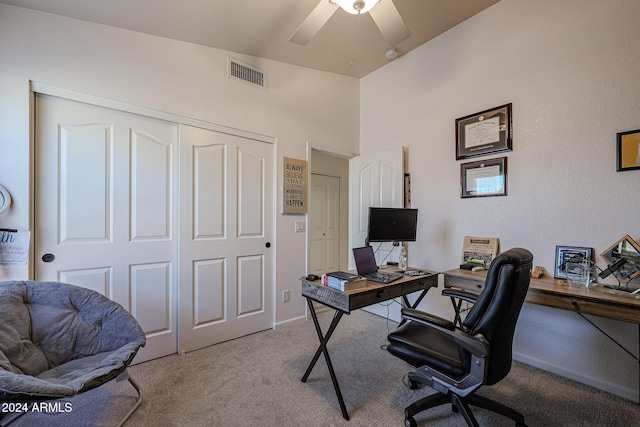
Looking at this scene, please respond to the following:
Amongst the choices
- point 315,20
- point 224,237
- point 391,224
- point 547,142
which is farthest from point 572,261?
point 224,237

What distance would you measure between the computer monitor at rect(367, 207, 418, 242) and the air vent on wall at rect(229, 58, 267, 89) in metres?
1.75

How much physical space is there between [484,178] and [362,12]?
174cm

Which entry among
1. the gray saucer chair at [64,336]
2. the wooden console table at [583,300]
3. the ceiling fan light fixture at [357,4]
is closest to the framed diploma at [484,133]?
the wooden console table at [583,300]

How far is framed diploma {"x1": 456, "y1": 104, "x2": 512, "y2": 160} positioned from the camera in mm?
2311

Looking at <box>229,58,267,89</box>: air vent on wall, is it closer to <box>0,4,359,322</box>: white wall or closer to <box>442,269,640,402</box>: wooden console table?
<box>0,4,359,322</box>: white wall

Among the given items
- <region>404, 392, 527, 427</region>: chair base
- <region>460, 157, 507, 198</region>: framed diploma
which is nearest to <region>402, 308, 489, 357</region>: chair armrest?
<region>404, 392, 527, 427</region>: chair base

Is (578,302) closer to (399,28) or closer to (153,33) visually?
(399,28)

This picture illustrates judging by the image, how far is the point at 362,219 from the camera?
338 centimetres

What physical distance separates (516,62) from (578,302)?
193 cm

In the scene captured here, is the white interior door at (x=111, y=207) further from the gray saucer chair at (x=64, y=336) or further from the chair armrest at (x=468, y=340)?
the chair armrest at (x=468, y=340)

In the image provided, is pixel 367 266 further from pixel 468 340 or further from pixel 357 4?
pixel 357 4

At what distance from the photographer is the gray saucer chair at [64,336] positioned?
135cm

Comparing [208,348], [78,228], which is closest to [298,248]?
[208,348]

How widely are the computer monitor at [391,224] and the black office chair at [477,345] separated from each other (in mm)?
1052
